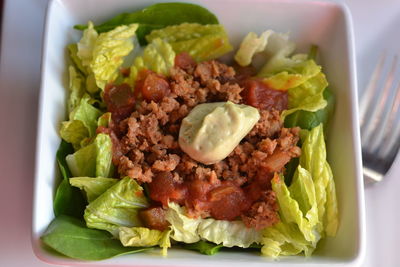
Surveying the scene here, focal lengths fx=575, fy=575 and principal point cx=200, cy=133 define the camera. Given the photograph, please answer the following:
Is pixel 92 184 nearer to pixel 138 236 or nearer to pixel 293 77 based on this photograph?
pixel 138 236

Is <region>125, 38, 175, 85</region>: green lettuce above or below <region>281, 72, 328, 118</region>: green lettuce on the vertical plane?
above

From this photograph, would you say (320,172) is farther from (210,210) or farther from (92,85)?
(92,85)

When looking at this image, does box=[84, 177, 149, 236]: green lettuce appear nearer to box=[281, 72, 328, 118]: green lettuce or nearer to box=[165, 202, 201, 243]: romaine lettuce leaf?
box=[165, 202, 201, 243]: romaine lettuce leaf

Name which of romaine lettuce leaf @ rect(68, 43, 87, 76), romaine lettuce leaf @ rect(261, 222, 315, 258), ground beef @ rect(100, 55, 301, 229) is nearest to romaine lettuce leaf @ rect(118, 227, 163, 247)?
ground beef @ rect(100, 55, 301, 229)

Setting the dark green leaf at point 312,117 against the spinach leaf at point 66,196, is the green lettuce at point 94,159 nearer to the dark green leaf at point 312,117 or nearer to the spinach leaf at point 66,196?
the spinach leaf at point 66,196

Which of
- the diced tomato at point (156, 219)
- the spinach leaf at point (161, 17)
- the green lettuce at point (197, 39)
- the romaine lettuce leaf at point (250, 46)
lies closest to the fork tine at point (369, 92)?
the romaine lettuce leaf at point (250, 46)

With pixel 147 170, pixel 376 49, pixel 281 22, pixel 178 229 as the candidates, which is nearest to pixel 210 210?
pixel 178 229
